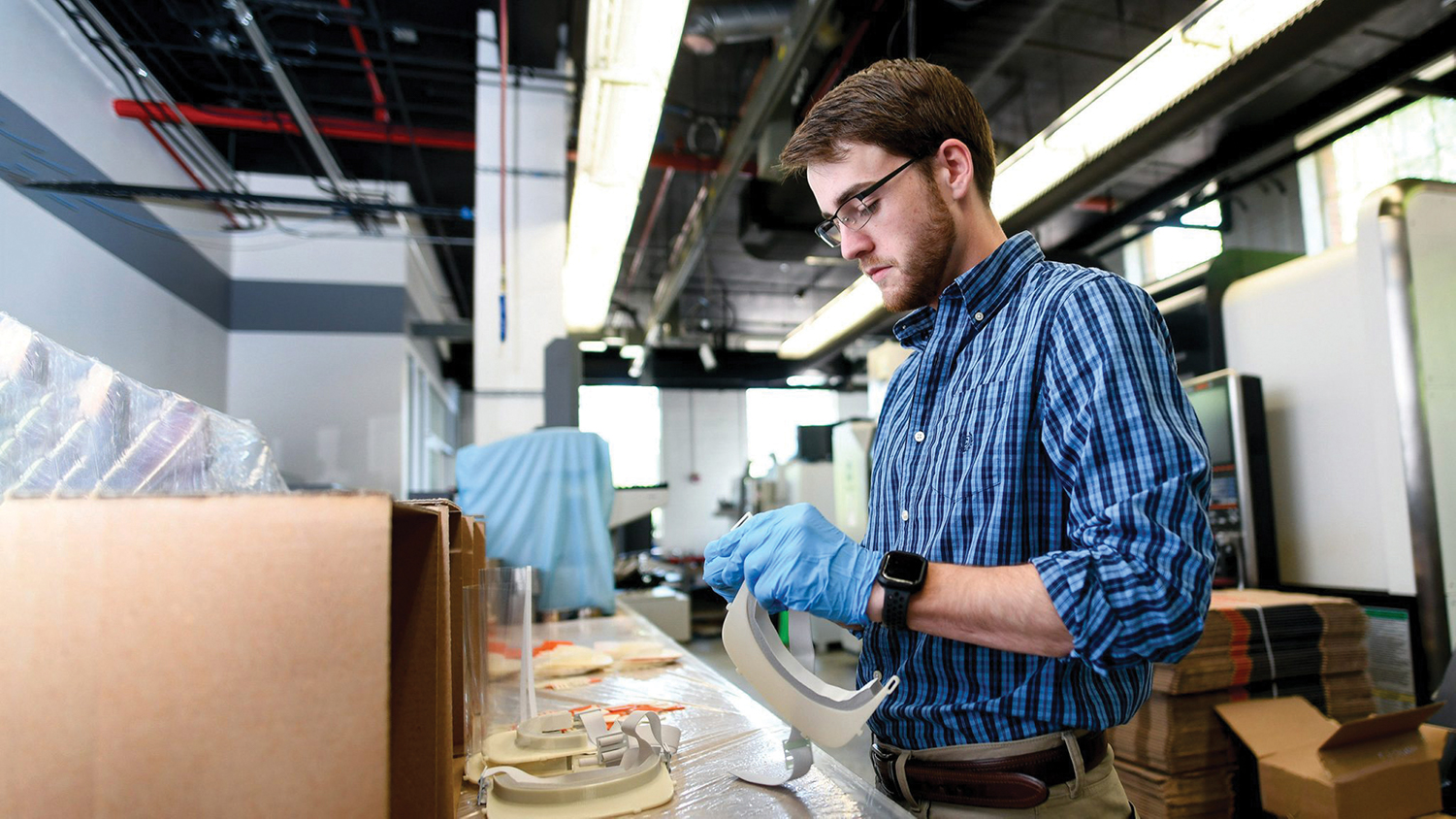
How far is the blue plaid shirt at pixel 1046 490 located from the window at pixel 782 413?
38.9ft

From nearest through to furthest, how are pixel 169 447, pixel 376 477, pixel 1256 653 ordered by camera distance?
pixel 169 447, pixel 1256 653, pixel 376 477

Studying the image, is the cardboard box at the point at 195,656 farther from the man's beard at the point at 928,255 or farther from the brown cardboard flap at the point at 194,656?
the man's beard at the point at 928,255

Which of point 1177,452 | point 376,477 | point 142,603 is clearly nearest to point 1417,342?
point 1177,452

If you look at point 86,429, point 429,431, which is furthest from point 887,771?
point 429,431

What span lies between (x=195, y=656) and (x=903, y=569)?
1.92 ft

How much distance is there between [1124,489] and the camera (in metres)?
0.69

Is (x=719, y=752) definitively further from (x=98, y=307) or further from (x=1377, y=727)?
(x=98, y=307)

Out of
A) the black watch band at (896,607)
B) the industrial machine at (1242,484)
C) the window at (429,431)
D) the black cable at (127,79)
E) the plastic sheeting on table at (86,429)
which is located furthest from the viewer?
the window at (429,431)

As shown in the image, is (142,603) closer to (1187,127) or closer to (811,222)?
(1187,127)

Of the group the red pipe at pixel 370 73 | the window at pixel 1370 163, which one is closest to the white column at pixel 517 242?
the red pipe at pixel 370 73

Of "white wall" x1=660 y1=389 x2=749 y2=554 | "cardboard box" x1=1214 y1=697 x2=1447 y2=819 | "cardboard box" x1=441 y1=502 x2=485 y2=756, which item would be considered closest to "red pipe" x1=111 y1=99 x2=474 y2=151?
"cardboard box" x1=441 y1=502 x2=485 y2=756

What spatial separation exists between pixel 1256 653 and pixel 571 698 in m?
1.93

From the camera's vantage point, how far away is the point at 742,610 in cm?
89

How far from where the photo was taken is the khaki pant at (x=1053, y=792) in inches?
32.6
